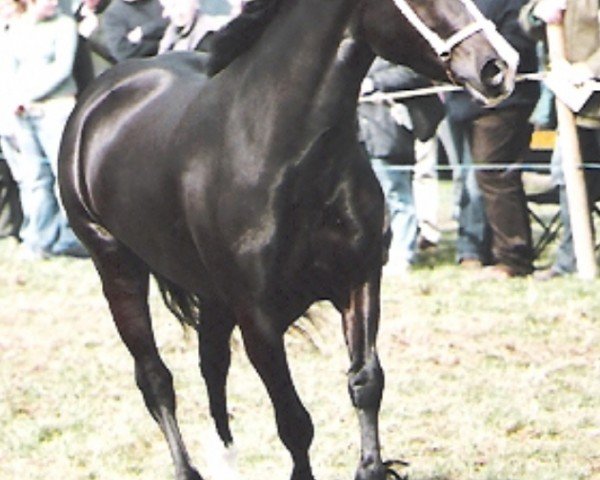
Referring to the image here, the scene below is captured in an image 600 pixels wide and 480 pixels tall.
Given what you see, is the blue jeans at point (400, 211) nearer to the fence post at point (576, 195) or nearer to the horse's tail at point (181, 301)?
the fence post at point (576, 195)

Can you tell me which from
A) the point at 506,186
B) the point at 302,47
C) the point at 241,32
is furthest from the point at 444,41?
the point at 506,186

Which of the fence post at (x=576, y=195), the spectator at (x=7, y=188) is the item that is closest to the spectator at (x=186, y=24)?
the spectator at (x=7, y=188)

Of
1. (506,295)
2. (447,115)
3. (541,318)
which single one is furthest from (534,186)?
(541,318)

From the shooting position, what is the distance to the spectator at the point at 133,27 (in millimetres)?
13602

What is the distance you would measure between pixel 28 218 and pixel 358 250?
30.0ft

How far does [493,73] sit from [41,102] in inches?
360

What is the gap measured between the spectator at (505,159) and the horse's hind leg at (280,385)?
6009 mm

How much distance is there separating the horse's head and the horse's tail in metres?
1.92

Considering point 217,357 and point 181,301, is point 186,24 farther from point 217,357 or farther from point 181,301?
point 217,357

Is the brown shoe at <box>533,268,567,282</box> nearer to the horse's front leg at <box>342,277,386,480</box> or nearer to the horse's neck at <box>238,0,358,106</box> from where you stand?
the horse's front leg at <box>342,277,386,480</box>

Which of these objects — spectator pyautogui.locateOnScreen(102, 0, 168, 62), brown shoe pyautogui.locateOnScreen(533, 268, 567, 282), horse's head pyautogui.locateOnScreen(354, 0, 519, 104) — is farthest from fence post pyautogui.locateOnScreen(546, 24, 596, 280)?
horse's head pyautogui.locateOnScreen(354, 0, 519, 104)

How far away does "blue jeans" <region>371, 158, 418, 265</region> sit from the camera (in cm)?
1289

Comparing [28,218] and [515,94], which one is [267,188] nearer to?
[515,94]

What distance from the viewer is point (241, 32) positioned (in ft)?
21.0
